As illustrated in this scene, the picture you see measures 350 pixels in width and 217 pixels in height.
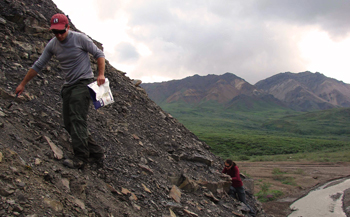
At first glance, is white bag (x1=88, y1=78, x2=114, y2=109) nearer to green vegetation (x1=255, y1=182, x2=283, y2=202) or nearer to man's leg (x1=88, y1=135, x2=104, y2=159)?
man's leg (x1=88, y1=135, x2=104, y2=159)

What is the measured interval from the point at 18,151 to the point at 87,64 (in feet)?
6.07

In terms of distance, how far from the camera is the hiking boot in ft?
15.2

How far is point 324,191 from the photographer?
64.2ft

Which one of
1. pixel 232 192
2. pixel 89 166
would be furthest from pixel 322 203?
pixel 89 166

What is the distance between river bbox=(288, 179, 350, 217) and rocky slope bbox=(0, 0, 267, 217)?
6.30 m

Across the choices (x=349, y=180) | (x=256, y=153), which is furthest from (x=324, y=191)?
(x=256, y=153)

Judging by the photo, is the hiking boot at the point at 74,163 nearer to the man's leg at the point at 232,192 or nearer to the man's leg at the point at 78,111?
the man's leg at the point at 78,111

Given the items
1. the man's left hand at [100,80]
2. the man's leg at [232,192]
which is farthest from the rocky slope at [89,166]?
the man's left hand at [100,80]

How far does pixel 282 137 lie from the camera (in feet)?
280

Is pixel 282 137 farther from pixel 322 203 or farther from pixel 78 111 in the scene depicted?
pixel 78 111

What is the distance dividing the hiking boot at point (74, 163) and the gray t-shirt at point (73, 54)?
1402 millimetres

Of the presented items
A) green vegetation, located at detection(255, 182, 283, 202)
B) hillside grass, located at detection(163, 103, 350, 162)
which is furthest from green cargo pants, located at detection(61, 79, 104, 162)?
hillside grass, located at detection(163, 103, 350, 162)

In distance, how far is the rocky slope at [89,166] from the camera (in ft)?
12.5

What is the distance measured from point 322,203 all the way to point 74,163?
1666 centimetres
